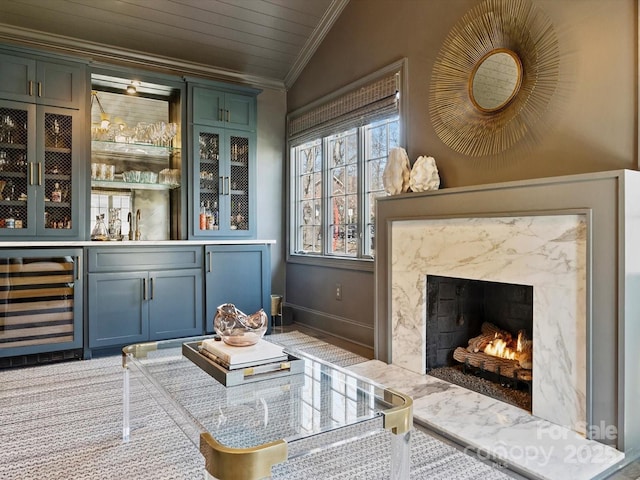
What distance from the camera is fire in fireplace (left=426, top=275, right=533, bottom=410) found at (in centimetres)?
265

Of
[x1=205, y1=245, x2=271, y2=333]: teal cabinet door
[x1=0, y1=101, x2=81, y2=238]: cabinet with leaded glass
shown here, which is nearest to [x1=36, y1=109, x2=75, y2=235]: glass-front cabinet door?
[x1=0, y1=101, x2=81, y2=238]: cabinet with leaded glass

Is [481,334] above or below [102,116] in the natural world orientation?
below

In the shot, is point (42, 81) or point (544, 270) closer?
point (544, 270)

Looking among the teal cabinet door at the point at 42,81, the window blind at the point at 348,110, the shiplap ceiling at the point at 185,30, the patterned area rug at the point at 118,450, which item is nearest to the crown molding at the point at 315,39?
the shiplap ceiling at the point at 185,30

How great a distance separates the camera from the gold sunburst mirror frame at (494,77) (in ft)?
8.00

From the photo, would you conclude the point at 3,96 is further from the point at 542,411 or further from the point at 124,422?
the point at 542,411

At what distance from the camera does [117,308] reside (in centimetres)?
355

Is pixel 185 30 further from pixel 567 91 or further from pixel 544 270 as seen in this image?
pixel 544 270

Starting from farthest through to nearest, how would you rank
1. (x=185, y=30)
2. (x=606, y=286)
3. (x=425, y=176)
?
1. (x=185, y=30)
2. (x=425, y=176)
3. (x=606, y=286)

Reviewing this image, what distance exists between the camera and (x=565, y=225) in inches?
83.7

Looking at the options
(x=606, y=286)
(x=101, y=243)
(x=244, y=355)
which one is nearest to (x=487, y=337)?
(x=606, y=286)

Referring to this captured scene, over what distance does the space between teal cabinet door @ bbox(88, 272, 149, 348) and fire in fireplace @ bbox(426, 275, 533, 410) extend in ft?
7.39

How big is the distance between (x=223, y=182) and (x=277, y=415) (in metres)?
3.03

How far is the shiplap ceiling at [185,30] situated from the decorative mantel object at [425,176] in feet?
6.40
